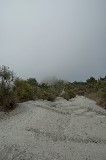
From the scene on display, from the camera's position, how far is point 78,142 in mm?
15898

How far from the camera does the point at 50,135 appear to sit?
16609 mm

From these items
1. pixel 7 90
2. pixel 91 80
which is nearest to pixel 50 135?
pixel 7 90

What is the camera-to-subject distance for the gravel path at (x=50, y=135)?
13.6m

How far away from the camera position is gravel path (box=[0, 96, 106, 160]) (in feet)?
44.7

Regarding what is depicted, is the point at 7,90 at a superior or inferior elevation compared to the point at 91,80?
inferior

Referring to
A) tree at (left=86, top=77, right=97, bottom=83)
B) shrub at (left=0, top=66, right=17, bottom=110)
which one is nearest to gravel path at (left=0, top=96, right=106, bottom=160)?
shrub at (left=0, top=66, right=17, bottom=110)

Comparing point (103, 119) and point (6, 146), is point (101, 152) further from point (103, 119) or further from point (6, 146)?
point (103, 119)

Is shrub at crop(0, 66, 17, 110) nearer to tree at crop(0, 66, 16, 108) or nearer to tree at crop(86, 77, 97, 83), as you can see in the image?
tree at crop(0, 66, 16, 108)

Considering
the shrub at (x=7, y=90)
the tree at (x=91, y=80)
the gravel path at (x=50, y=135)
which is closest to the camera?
the gravel path at (x=50, y=135)

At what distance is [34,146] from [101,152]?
313 centimetres

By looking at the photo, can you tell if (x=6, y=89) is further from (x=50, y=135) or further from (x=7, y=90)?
(x=50, y=135)

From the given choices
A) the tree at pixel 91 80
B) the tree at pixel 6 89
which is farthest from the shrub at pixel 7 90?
the tree at pixel 91 80

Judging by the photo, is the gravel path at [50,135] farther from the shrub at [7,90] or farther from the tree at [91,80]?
the tree at [91,80]

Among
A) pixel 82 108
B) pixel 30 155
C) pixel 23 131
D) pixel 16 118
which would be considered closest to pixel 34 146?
pixel 30 155
